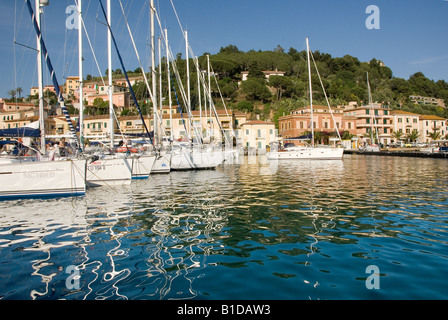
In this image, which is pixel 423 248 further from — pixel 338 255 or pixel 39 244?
pixel 39 244

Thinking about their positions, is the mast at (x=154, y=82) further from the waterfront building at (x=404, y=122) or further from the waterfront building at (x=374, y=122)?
the waterfront building at (x=404, y=122)

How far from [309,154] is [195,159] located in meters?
18.6

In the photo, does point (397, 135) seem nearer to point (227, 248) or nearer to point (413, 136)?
point (413, 136)

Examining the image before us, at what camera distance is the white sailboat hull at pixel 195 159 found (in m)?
30.1

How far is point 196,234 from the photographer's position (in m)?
9.27

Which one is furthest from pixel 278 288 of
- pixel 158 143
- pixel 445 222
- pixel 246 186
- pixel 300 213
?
pixel 158 143

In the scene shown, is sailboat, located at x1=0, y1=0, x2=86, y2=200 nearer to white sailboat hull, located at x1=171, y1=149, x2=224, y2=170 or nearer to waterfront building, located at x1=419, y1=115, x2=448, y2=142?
white sailboat hull, located at x1=171, y1=149, x2=224, y2=170

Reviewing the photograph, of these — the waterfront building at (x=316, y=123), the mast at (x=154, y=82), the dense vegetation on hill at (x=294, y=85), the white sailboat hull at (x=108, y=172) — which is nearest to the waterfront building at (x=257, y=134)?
the waterfront building at (x=316, y=123)

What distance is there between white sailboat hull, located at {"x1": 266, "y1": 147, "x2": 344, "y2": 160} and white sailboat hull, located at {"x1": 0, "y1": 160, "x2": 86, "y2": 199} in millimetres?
31589

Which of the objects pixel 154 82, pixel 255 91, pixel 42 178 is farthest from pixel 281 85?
pixel 42 178

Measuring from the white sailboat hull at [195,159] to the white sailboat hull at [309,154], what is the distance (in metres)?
15.2

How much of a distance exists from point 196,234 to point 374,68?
574 ft

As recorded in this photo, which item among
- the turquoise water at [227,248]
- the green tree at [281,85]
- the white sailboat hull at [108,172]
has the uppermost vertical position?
the green tree at [281,85]

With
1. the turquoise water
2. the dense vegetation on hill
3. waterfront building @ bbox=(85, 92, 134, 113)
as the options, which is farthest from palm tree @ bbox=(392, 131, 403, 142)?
the turquoise water
